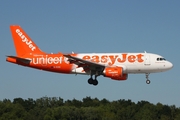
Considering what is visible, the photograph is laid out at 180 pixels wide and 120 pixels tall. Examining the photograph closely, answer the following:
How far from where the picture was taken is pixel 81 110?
174125 mm

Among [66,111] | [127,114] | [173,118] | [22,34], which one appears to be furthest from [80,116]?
[22,34]

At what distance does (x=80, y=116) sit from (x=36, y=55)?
9146 cm

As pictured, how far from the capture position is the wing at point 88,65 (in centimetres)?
7531

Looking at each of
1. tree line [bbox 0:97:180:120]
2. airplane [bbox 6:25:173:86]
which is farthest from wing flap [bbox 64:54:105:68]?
tree line [bbox 0:97:180:120]

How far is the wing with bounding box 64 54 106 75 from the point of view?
75.3 meters

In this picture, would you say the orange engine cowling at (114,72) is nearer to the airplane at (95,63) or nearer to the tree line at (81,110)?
the airplane at (95,63)

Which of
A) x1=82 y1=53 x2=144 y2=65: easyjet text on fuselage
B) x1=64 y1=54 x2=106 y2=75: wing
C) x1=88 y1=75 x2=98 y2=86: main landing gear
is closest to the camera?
x1=64 y1=54 x2=106 y2=75: wing

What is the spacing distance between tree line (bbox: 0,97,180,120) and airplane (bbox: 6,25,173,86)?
7821 centimetres

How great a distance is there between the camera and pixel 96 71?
256 ft

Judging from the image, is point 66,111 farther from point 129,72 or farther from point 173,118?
point 129,72

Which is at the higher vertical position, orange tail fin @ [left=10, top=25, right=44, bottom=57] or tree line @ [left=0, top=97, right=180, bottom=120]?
orange tail fin @ [left=10, top=25, right=44, bottom=57]

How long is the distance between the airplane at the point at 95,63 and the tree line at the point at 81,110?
7821cm

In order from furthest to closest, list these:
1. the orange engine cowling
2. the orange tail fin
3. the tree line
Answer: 1. the tree line
2. the orange tail fin
3. the orange engine cowling

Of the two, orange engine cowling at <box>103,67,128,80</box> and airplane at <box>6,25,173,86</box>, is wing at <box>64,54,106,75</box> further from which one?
orange engine cowling at <box>103,67,128,80</box>
